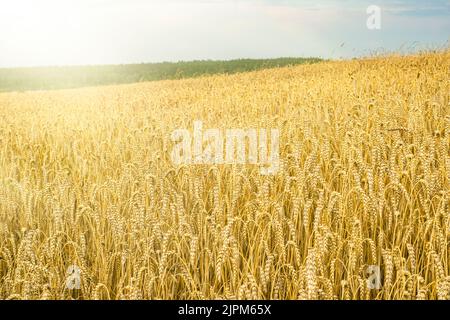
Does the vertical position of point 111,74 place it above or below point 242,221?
above

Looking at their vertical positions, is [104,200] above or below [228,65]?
below

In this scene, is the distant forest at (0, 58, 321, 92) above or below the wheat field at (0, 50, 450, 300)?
→ above

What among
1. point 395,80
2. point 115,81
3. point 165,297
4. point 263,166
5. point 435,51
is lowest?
point 165,297

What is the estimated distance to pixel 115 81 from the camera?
84.7 ft

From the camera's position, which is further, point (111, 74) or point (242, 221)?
point (111, 74)

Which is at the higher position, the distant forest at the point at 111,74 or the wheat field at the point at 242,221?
the distant forest at the point at 111,74

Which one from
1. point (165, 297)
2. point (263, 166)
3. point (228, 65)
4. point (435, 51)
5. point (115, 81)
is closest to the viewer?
point (165, 297)

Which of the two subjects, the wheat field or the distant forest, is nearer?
the wheat field

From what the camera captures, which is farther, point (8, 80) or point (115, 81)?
point (8, 80)

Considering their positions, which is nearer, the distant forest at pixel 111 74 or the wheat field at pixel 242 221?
the wheat field at pixel 242 221

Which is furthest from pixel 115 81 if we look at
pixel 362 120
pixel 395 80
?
pixel 362 120
